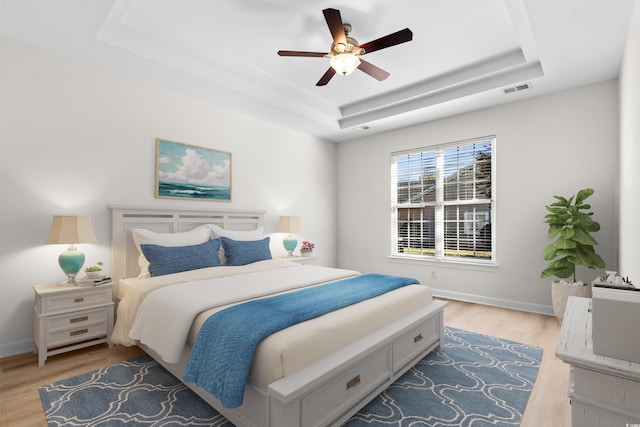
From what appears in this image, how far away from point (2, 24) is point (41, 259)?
2013 millimetres

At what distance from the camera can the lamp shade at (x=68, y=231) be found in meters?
2.74

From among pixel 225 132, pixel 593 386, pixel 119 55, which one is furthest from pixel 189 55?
pixel 593 386

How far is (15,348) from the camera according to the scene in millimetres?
2775

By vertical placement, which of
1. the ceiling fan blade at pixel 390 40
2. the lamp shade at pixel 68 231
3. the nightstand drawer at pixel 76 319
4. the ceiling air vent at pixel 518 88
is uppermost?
the ceiling air vent at pixel 518 88

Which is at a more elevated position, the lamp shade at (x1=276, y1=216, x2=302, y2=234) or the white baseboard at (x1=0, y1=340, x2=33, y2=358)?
the lamp shade at (x1=276, y1=216, x2=302, y2=234)

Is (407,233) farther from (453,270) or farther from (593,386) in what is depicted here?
(593,386)

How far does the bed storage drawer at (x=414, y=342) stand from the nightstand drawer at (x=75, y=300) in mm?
2598

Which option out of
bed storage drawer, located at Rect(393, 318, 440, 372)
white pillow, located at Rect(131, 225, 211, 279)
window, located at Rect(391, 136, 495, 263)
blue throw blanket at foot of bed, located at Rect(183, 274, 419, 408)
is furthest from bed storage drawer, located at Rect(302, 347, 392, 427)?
window, located at Rect(391, 136, 495, 263)

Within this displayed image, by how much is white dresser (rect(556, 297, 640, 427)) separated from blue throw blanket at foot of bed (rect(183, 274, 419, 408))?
4.24 feet

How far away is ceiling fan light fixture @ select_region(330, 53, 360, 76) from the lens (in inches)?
103

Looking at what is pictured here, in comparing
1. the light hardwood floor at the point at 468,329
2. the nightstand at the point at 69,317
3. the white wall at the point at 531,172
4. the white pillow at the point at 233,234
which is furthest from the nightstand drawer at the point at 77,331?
the white wall at the point at 531,172

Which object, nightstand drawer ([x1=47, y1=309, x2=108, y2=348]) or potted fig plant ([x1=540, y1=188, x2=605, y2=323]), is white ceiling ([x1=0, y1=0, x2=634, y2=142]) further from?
nightstand drawer ([x1=47, y1=309, x2=108, y2=348])

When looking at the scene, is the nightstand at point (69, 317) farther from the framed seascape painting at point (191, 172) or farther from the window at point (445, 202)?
the window at point (445, 202)

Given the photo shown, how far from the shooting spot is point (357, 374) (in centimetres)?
191
